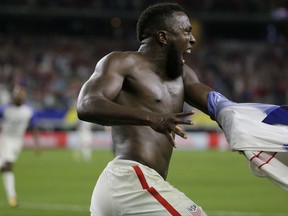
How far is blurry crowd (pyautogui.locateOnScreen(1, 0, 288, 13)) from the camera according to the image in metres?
42.5

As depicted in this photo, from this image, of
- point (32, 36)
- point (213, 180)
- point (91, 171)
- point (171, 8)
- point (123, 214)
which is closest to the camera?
point (123, 214)

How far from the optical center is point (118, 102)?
5.30 m

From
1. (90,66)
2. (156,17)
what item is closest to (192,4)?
(90,66)

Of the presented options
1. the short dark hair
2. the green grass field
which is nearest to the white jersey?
the green grass field

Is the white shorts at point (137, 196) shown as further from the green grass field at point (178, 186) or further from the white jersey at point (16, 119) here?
the white jersey at point (16, 119)

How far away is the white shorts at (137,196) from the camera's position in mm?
5066

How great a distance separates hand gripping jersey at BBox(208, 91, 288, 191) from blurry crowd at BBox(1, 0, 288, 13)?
37.2 m

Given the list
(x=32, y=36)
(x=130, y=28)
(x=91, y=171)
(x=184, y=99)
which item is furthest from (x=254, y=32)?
(x=184, y=99)

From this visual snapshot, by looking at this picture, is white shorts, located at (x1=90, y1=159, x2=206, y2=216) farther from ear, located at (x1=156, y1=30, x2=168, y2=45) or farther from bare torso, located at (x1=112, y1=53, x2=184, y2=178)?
ear, located at (x1=156, y1=30, x2=168, y2=45)

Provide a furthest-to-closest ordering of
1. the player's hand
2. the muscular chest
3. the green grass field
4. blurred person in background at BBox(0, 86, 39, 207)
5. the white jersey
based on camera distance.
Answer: the white jersey < blurred person in background at BBox(0, 86, 39, 207) < the green grass field < the muscular chest < the player's hand

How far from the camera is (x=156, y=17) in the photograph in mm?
5523

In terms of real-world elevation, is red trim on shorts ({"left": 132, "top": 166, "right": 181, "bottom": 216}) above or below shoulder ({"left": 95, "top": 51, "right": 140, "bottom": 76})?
below

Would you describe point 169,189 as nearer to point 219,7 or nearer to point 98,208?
point 98,208

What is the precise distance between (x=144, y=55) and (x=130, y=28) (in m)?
39.0
